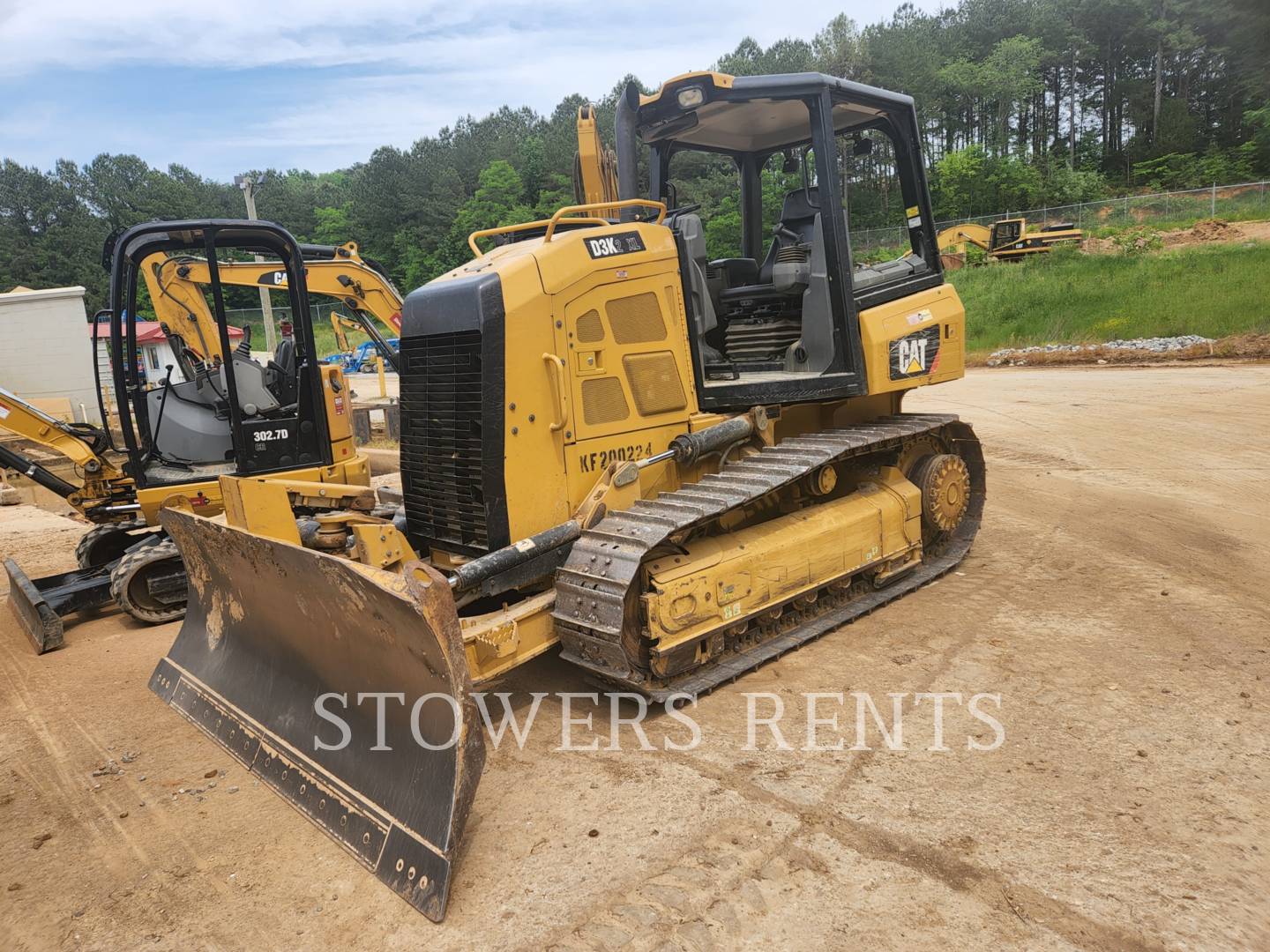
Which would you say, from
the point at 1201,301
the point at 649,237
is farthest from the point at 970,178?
the point at 649,237

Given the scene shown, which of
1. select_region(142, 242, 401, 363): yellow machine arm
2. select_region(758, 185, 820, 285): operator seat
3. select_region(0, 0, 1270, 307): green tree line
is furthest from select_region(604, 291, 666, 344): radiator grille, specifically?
select_region(0, 0, 1270, 307): green tree line

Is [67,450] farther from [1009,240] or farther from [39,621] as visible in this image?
[1009,240]

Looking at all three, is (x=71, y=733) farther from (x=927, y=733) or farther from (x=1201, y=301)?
(x=1201, y=301)

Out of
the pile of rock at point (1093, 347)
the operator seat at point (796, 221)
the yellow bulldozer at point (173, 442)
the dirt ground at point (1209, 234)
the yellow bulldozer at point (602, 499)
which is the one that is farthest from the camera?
the dirt ground at point (1209, 234)

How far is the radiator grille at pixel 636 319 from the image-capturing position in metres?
4.58

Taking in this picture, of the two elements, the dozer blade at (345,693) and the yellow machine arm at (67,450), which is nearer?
the dozer blade at (345,693)

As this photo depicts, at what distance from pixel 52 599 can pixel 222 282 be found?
3.30 metres

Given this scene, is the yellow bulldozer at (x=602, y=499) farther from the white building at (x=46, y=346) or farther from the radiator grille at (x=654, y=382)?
the white building at (x=46, y=346)

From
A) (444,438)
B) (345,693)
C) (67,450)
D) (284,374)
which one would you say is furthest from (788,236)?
(67,450)

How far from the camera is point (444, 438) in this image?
441 cm

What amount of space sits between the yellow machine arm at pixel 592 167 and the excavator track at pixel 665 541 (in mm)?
2138

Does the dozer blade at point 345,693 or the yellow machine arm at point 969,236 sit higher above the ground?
the yellow machine arm at point 969,236

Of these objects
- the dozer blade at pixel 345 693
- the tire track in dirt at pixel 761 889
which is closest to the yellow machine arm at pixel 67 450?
the dozer blade at pixel 345 693

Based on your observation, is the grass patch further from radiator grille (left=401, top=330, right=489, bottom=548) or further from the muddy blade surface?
the muddy blade surface
